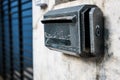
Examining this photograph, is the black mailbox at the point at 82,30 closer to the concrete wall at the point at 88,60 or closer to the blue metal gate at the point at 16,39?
the concrete wall at the point at 88,60

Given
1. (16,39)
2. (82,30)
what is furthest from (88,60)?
(16,39)

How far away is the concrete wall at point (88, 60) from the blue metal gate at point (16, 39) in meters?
1.54

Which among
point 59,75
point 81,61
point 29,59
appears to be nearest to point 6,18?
point 29,59

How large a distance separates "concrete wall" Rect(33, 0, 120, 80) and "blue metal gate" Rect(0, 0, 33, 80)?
1537 millimetres

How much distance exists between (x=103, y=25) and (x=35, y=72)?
1442mm

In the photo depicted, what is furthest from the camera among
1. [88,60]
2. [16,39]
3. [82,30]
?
[16,39]

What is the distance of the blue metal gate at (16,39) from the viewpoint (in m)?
4.11

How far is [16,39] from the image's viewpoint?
4910mm

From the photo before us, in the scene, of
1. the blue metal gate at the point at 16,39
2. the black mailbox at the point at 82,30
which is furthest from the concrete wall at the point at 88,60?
the blue metal gate at the point at 16,39

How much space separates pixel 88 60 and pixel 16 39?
138 inches

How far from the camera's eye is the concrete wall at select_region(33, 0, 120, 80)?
1319 mm

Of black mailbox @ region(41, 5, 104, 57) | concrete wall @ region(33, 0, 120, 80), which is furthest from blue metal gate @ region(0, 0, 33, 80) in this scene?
black mailbox @ region(41, 5, 104, 57)

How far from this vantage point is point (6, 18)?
589cm

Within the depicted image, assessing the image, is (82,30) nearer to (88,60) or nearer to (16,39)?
(88,60)
